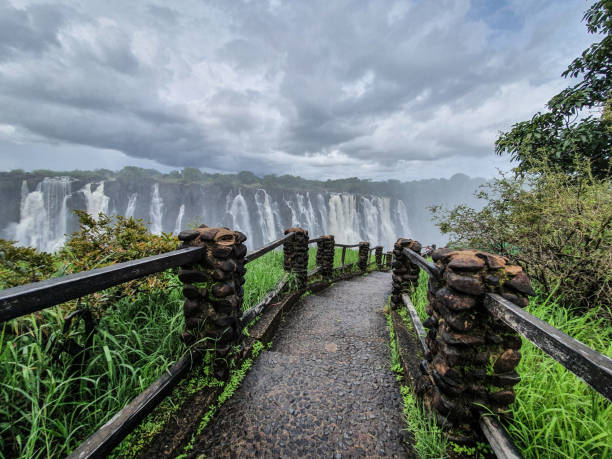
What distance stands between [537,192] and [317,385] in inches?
179

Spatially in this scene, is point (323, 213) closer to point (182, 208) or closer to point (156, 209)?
point (182, 208)

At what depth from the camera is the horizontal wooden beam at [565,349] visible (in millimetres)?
748

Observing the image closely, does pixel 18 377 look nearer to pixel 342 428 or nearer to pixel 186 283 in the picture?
pixel 186 283

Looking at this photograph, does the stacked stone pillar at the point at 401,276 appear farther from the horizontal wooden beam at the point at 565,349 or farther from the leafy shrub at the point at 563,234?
the horizontal wooden beam at the point at 565,349

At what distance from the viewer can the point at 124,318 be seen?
2.01 metres

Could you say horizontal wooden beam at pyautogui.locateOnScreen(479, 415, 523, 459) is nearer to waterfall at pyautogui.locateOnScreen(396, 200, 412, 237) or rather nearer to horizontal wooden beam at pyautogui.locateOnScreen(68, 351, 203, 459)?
horizontal wooden beam at pyautogui.locateOnScreen(68, 351, 203, 459)

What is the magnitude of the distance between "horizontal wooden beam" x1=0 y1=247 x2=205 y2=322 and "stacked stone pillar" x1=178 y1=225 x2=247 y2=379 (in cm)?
37

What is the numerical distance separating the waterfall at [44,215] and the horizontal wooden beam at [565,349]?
28170 mm

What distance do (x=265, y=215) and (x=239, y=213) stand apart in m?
3.37

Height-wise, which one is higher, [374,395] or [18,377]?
[18,377]

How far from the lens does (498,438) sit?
1229 mm

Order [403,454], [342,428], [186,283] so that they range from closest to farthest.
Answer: [403,454]
[342,428]
[186,283]

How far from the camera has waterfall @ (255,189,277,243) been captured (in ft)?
100

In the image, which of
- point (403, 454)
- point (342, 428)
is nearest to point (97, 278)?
point (342, 428)
